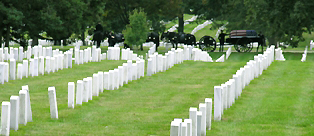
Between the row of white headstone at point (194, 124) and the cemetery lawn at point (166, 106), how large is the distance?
374 mm

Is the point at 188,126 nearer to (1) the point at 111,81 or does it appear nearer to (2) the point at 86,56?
(1) the point at 111,81

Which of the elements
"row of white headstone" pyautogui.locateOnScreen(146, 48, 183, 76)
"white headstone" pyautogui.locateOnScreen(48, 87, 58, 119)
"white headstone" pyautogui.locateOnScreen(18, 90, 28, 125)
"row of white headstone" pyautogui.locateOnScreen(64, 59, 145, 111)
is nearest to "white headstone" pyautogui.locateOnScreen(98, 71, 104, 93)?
"row of white headstone" pyautogui.locateOnScreen(64, 59, 145, 111)

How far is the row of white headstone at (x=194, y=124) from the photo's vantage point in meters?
7.22

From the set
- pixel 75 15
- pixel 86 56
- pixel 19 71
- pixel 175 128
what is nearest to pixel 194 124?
pixel 175 128

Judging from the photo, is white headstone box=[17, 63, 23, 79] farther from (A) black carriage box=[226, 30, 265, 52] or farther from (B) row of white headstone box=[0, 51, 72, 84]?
(A) black carriage box=[226, 30, 265, 52]

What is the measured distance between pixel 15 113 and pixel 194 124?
291cm

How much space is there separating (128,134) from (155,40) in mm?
37729

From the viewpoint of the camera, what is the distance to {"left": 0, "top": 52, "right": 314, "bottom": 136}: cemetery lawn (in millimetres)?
9289

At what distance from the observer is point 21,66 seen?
16.8 m

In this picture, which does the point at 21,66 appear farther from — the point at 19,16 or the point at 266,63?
the point at 19,16

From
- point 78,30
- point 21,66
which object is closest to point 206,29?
point 78,30

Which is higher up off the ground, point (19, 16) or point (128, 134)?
point (19, 16)

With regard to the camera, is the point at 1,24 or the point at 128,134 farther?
the point at 1,24

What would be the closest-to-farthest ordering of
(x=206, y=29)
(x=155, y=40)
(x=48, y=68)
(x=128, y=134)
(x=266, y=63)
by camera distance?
(x=128, y=134), (x=48, y=68), (x=266, y=63), (x=155, y=40), (x=206, y=29)
